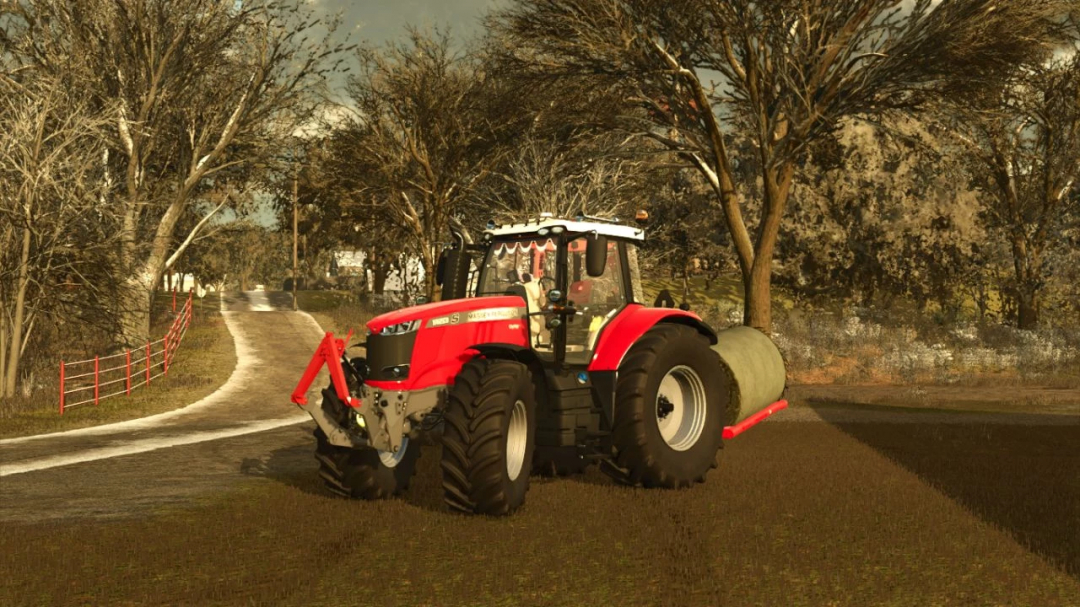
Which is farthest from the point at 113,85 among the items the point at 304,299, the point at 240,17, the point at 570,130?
the point at 304,299

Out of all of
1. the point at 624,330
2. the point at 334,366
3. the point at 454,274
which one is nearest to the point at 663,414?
the point at 624,330

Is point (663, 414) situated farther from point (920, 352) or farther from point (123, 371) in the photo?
point (920, 352)

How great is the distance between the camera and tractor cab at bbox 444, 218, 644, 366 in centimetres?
1028

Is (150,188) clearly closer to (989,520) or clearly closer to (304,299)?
(304,299)

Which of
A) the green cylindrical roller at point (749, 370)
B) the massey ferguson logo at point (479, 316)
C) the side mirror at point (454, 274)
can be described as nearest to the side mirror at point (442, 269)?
the side mirror at point (454, 274)

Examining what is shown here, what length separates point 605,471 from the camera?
10.9 metres

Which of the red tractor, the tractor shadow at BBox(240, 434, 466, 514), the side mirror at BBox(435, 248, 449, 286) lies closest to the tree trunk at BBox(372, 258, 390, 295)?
the tractor shadow at BBox(240, 434, 466, 514)

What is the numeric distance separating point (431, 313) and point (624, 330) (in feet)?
7.07

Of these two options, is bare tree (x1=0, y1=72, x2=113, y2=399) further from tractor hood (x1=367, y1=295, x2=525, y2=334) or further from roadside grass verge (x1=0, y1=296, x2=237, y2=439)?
tractor hood (x1=367, y1=295, x2=525, y2=334)

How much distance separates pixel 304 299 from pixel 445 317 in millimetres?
53571

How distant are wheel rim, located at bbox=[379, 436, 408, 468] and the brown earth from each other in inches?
14.7

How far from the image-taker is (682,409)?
37.6 ft

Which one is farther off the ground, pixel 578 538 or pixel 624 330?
pixel 624 330

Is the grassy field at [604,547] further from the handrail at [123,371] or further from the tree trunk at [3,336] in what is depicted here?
the tree trunk at [3,336]
